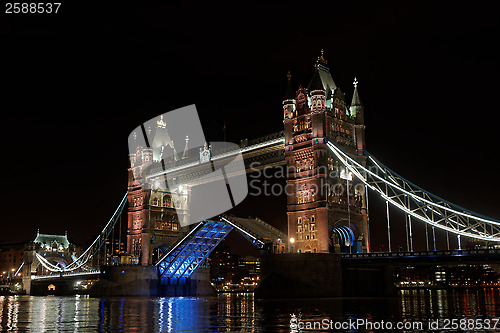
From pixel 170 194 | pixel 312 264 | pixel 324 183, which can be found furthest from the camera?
pixel 170 194

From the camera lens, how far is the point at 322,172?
6197 cm

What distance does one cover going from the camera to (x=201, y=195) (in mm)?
91500

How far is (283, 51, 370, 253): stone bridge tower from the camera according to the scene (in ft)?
202

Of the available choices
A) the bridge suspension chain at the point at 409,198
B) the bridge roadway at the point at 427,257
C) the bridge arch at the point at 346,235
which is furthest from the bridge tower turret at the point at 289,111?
the bridge roadway at the point at 427,257

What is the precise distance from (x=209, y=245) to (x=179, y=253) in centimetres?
441

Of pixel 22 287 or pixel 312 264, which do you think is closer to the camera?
pixel 312 264

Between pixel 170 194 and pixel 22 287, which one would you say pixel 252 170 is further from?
pixel 22 287

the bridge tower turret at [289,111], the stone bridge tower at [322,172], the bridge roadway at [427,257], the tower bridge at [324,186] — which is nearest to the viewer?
the bridge roadway at [427,257]

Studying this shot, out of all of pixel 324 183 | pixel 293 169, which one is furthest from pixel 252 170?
pixel 324 183

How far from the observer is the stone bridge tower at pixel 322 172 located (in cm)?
6162

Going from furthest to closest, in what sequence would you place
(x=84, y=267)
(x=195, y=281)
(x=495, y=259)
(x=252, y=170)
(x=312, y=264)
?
(x=84, y=267) → (x=195, y=281) → (x=252, y=170) → (x=312, y=264) → (x=495, y=259)

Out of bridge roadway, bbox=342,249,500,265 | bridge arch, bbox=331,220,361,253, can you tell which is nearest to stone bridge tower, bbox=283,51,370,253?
bridge arch, bbox=331,220,361,253

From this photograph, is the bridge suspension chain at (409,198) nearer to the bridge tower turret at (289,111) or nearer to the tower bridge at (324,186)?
the tower bridge at (324,186)

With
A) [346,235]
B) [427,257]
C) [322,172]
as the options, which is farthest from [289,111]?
[427,257]
